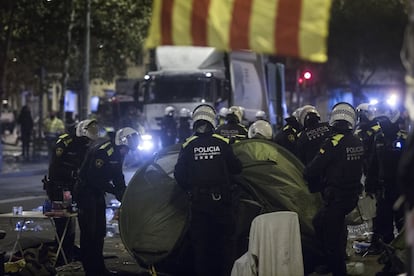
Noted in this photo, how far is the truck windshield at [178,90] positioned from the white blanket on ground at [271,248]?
1521 cm

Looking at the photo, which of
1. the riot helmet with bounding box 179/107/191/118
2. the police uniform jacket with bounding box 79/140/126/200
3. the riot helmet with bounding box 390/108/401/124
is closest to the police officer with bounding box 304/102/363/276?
the riot helmet with bounding box 390/108/401/124

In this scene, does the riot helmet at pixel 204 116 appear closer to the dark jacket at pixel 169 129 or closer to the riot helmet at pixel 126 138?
the riot helmet at pixel 126 138

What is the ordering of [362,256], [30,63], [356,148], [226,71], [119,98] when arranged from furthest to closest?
[119,98], [30,63], [226,71], [362,256], [356,148]

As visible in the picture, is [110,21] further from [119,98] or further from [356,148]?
[356,148]

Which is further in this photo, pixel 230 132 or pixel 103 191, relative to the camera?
pixel 230 132

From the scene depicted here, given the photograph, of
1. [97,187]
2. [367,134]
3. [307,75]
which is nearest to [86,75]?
[307,75]

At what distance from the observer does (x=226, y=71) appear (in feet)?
79.2

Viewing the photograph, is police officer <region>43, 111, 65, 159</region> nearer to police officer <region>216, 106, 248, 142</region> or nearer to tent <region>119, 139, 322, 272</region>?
police officer <region>216, 106, 248, 142</region>

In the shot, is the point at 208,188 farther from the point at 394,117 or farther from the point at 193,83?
the point at 193,83

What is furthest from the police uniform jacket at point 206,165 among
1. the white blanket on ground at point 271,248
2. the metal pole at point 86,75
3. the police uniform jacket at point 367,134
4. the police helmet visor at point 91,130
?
the metal pole at point 86,75

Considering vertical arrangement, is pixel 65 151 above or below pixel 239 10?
below

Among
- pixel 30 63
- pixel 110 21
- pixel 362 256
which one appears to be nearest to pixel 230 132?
pixel 362 256

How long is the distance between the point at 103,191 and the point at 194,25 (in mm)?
3731

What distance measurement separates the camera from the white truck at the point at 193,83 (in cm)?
2338
